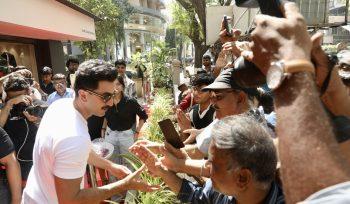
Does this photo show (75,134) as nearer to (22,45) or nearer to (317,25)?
(317,25)

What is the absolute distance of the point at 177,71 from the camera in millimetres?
19250

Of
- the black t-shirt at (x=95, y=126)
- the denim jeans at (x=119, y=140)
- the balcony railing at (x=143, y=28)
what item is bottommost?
the denim jeans at (x=119, y=140)

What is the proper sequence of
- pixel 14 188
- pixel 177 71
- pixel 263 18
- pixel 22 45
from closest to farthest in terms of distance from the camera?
pixel 263 18 < pixel 14 188 < pixel 22 45 < pixel 177 71

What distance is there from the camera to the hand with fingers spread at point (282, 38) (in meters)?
0.80

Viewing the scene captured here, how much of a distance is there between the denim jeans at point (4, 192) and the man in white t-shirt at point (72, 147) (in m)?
1.02

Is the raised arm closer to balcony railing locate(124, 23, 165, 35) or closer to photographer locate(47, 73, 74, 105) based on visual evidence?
photographer locate(47, 73, 74, 105)

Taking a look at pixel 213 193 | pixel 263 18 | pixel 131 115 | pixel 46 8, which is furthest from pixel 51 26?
pixel 263 18

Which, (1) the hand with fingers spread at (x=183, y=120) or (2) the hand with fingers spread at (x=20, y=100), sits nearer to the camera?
(2) the hand with fingers spread at (x=20, y=100)

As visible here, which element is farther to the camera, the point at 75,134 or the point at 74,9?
the point at 74,9

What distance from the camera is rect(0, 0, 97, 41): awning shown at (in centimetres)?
664

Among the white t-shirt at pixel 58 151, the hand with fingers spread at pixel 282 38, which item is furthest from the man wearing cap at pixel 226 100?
the hand with fingers spread at pixel 282 38

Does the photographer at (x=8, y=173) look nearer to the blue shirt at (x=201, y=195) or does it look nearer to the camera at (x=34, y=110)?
the camera at (x=34, y=110)

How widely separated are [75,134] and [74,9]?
958cm

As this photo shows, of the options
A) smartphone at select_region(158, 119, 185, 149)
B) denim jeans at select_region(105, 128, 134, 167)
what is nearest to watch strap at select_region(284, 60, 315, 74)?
smartphone at select_region(158, 119, 185, 149)
